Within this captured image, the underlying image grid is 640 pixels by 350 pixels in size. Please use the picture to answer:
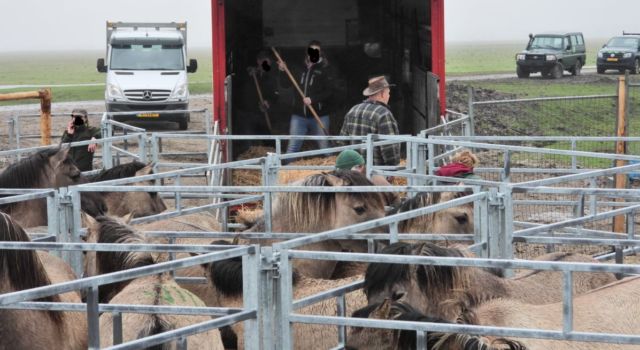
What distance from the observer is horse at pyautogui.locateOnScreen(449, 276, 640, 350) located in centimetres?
514

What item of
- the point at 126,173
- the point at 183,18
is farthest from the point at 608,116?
the point at 183,18

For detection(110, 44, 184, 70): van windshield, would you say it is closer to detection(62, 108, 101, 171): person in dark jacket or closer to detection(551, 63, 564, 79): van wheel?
detection(62, 108, 101, 171): person in dark jacket

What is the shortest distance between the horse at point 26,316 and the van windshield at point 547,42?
39.9 meters

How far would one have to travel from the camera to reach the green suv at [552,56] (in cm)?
4241

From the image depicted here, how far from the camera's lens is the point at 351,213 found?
7578mm

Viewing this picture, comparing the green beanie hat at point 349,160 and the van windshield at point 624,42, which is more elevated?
the van windshield at point 624,42

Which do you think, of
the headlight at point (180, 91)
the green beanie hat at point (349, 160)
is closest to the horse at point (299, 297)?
the green beanie hat at point (349, 160)

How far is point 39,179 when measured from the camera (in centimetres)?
955

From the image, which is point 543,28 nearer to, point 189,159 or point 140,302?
point 189,159

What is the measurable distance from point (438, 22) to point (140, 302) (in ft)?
25.9

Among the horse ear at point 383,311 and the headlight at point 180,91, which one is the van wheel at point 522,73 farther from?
the horse ear at point 383,311

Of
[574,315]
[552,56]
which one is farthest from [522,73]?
[574,315]

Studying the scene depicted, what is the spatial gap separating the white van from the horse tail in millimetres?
21760

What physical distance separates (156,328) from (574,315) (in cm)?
197
